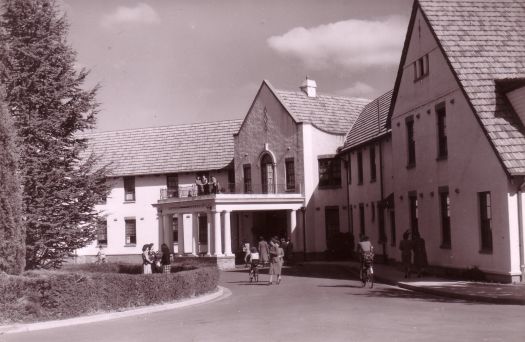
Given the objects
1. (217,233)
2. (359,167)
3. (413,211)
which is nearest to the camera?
A: (413,211)

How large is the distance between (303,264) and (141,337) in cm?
2472

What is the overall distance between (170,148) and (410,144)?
24335mm

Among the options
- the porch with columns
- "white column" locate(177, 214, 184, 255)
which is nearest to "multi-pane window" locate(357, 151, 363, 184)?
the porch with columns

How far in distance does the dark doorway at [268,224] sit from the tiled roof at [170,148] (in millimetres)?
5052

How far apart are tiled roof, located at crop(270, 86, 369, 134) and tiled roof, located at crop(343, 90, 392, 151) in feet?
2.84

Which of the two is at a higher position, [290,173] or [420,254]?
[290,173]

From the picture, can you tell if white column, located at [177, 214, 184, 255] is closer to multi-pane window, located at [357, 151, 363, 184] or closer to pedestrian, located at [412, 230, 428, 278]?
multi-pane window, located at [357, 151, 363, 184]

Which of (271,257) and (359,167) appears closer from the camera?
(271,257)

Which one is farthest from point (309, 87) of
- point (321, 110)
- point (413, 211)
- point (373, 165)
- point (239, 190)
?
point (413, 211)

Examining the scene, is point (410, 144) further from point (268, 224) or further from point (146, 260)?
point (268, 224)

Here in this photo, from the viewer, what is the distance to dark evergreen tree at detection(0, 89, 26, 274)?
16.2 metres

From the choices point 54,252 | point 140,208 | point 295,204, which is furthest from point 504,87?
point 140,208

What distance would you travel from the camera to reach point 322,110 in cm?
4159

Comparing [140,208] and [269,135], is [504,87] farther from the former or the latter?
[140,208]
